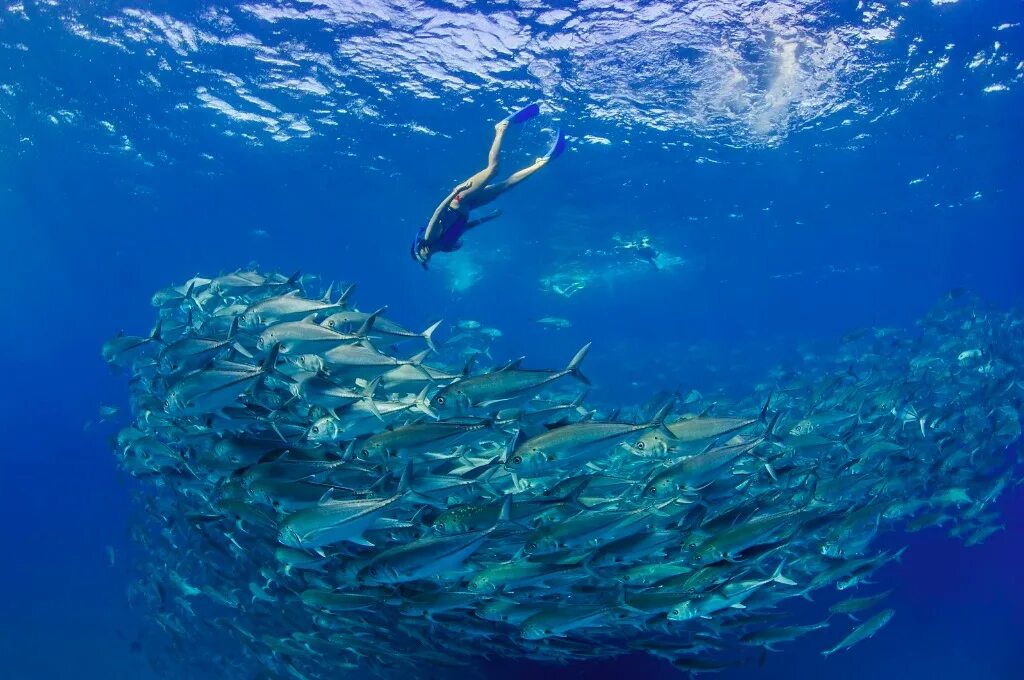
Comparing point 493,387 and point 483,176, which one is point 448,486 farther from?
point 483,176

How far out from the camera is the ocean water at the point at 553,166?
16375 millimetres

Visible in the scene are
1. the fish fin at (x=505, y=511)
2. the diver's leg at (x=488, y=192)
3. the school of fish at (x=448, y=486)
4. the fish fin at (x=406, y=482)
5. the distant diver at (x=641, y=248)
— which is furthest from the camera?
the distant diver at (x=641, y=248)

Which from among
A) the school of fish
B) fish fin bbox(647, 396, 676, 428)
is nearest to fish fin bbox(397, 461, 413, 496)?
the school of fish

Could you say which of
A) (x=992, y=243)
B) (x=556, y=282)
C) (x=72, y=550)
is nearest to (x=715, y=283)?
(x=556, y=282)

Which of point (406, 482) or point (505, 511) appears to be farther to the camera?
point (505, 511)

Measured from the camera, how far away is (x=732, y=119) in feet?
69.0

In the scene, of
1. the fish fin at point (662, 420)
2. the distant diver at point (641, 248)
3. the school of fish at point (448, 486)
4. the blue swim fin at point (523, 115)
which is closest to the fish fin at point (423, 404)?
the school of fish at point (448, 486)

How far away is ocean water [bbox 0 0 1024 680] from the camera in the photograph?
16.4 meters

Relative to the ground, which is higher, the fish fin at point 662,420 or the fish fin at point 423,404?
the fish fin at point 423,404

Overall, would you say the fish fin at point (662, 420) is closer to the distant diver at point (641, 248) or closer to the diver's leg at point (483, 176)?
the diver's leg at point (483, 176)

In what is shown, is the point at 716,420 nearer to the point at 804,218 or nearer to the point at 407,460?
the point at 407,460

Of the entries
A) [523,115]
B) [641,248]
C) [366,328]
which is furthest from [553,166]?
[366,328]

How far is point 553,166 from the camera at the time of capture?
2398 cm

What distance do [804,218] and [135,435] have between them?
30492mm
